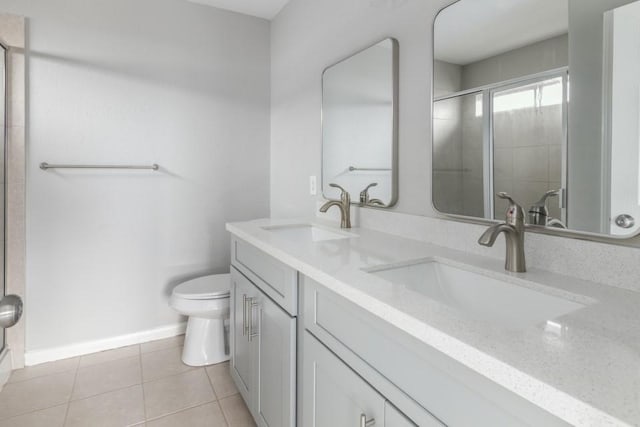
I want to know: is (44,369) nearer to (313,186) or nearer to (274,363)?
(274,363)

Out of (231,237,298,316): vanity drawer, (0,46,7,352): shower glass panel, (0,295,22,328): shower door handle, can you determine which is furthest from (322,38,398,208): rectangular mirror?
(0,46,7,352): shower glass panel

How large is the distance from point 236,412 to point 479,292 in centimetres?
134

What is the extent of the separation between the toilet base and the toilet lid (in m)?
0.17

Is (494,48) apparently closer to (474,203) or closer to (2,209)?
(474,203)

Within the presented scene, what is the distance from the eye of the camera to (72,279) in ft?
7.20

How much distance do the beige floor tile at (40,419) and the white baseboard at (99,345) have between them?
526 millimetres

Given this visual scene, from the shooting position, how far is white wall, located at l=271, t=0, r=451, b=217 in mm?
1408

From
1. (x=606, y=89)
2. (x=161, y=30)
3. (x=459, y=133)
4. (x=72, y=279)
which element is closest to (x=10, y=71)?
(x=161, y=30)

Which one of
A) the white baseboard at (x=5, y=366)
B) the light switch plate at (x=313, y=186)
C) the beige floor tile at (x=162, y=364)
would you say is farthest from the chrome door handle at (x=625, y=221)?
the white baseboard at (x=5, y=366)

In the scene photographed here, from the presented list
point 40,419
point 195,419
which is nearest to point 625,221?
point 195,419

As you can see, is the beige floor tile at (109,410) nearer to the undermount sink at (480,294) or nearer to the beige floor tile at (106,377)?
the beige floor tile at (106,377)

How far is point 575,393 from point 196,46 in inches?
107

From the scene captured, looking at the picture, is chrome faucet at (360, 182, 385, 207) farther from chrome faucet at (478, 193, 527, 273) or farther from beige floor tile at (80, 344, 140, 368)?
beige floor tile at (80, 344, 140, 368)

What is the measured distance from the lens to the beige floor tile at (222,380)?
1.88 metres
